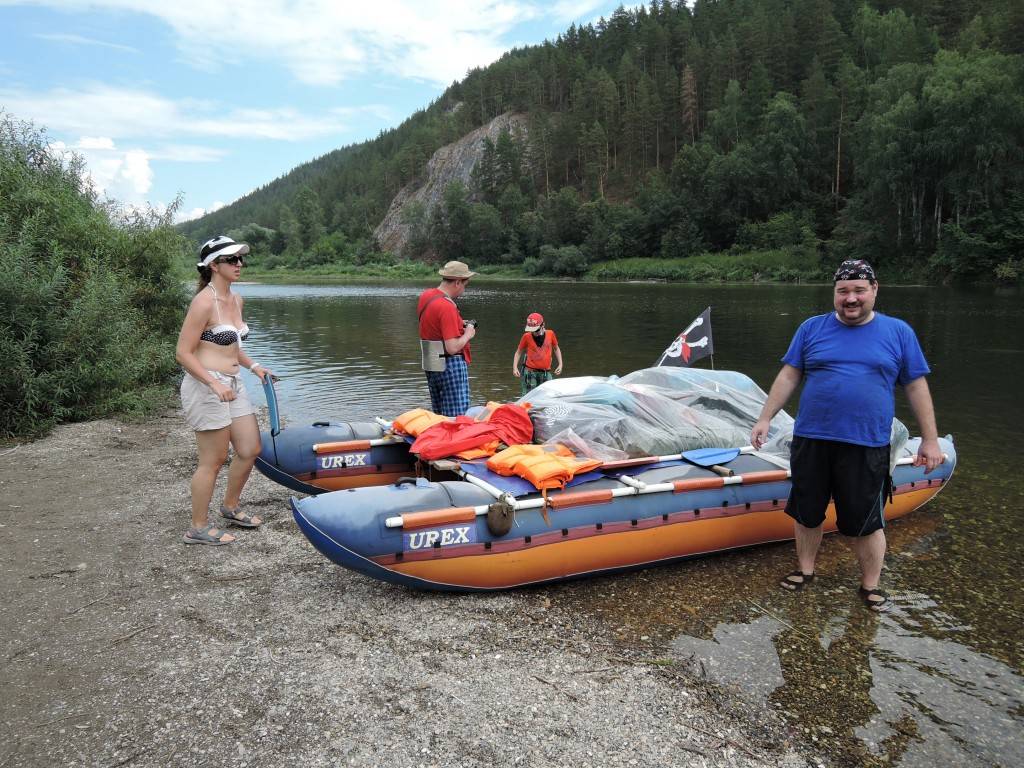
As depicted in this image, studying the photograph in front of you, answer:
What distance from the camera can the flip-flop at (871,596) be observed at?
5094mm

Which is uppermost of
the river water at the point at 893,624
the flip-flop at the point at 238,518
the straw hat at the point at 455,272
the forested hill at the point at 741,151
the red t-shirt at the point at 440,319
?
the forested hill at the point at 741,151

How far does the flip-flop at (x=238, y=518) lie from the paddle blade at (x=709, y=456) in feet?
13.2

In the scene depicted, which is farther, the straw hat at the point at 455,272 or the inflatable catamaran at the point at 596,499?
the straw hat at the point at 455,272

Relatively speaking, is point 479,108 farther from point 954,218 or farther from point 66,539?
point 66,539

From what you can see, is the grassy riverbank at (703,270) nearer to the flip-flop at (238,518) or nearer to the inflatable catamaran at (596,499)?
the inflatable catamaran at (596,499)

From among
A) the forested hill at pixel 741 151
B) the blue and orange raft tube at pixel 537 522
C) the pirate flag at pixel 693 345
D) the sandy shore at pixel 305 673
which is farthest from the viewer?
the forested hill at pixel 741 151

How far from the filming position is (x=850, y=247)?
180 ft

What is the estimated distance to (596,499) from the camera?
5340mm

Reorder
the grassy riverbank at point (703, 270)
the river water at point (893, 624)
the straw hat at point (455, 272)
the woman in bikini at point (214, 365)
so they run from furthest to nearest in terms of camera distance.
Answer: the grassy riverbank at point (703, 270), the straw hat at point (455, 272), the woman in bikini at point (214, 365), the river water at point (893, 624)

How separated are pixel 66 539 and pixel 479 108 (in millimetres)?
140926

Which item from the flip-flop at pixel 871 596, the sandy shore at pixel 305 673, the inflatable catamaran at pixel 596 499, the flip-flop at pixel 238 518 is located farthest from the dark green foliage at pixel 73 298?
the flip-flop at pixel 871 596

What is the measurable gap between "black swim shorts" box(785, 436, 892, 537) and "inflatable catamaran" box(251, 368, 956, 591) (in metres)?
0.88

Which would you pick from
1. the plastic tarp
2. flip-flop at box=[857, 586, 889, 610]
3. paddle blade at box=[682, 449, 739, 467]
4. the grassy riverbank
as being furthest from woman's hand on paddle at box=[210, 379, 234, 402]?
the grassy riverbank

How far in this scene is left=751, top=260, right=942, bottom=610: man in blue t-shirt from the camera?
4535 millimetres
